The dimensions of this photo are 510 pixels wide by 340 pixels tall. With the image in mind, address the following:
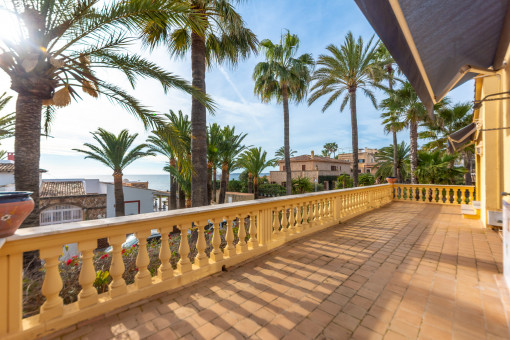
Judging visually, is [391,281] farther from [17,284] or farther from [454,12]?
[17,284]

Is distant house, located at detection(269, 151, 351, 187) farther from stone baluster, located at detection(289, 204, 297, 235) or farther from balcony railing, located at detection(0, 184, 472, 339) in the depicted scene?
balcony railing, located at detection(0, 184, 472, 339)

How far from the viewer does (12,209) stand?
1537mm

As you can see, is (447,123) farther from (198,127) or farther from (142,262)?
(142,262)

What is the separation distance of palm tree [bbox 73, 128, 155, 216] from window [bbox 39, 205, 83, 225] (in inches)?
372

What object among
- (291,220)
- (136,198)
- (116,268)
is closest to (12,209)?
(116,268)

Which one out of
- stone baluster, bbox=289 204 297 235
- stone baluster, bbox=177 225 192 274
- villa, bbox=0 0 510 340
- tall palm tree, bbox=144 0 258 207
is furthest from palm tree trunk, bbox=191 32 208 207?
stone baluster, bbox=177 225 192 274

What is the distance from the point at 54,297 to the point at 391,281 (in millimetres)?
3762

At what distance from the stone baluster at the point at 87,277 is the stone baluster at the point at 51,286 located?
16 cm

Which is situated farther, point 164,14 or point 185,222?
point 164,14

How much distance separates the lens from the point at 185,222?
279 cm

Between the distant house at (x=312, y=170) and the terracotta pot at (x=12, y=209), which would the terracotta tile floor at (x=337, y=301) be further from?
the distant house at (x=312, y=170)

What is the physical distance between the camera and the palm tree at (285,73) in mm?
16625

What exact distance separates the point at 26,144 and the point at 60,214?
23.3m

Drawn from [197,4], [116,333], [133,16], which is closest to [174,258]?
[116,333]
